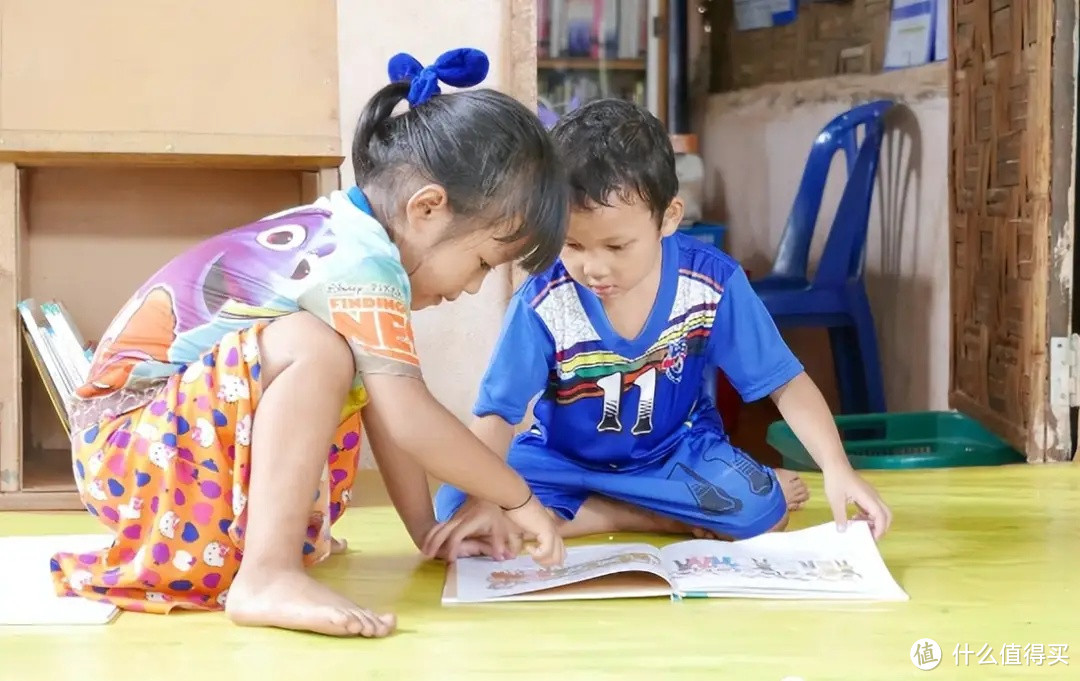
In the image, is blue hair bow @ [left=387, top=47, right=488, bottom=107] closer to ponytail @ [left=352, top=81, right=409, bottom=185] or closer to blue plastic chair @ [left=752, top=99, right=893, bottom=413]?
ponytail @ [left=352, top=81, right=409, bottom=185]

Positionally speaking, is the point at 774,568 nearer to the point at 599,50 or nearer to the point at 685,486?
the point at 685,486

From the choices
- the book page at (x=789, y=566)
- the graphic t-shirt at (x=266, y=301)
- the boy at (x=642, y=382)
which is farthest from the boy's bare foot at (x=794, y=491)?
Result: the graphic t-shirt at (x=266, y=301)

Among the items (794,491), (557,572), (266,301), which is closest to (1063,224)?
(794,491)

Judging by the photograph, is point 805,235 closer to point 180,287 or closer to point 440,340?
point 440,340

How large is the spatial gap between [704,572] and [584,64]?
2.21m

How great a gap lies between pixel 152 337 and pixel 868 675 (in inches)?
29.0

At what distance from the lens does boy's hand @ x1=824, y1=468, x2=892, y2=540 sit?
1.45m

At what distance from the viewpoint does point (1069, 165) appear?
204 centimetres

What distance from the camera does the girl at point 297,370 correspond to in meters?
1.21

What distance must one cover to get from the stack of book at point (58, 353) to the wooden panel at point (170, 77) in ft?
0.76

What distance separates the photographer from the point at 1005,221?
2.18 m

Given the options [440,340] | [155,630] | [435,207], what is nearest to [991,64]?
[440,340]

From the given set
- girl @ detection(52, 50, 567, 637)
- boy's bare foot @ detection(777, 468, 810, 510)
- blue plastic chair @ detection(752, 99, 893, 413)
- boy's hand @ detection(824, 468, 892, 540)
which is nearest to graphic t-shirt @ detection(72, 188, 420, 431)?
girl @ detection(52, 50, 567, 637)

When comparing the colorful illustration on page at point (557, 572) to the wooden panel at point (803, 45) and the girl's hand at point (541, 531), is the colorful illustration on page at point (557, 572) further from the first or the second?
the wooden panel at point (803, 45)
